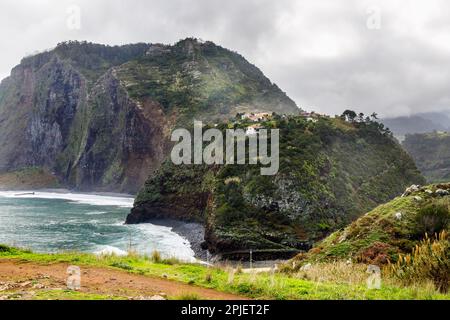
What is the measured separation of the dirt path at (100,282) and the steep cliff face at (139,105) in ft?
320

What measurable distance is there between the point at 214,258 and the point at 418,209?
87.3ft

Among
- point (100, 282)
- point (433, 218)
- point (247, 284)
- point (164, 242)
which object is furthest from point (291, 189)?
point (100, 282)

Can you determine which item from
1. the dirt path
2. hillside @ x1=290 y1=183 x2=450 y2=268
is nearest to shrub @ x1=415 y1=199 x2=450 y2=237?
hillside @ x1=290 y1=183 x2=450 y2=268

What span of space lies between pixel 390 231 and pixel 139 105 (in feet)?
403

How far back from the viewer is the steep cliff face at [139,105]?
130500mm

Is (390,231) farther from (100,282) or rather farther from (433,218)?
(100,282)

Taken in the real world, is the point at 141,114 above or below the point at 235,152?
above

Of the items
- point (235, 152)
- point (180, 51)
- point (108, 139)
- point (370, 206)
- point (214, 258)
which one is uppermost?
Result: point (180, 51)

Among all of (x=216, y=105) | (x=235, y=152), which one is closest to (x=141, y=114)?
(x=216, y=105)

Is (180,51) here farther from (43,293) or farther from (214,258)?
(43,293)

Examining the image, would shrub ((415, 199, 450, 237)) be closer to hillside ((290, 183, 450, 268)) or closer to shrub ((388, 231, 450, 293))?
hillside ((290, 183, 450, 268))

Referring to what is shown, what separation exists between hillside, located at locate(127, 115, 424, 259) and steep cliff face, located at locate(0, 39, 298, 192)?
40.3 meters
